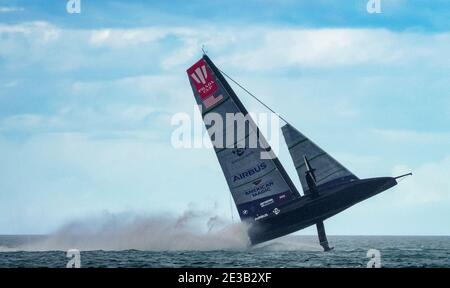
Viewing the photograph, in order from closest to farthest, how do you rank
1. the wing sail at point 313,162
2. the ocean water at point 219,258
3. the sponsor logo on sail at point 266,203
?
the ocean water at point 219,258 < the wing sail at point 313,162 < the sponsor logo on sail at point 266,203

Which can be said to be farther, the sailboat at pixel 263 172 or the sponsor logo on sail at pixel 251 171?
the sponsor logo on sail at pixel 251 171

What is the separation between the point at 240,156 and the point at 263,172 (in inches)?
39.7

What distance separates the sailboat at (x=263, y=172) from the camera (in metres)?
22.5

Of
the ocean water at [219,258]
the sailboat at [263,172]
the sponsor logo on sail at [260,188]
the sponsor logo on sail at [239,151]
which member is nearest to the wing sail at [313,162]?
the sailboat at [263,172]

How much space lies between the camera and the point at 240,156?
2303cm

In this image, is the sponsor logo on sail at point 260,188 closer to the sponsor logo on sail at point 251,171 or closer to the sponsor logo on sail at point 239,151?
the sponsor logo on sail at point 251,171

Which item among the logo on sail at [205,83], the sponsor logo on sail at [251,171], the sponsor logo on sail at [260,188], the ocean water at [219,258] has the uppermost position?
the logo on sail at [205,83]

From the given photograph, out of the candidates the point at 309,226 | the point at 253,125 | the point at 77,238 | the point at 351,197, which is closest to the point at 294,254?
the point at 309,226

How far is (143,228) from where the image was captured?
1043 inches

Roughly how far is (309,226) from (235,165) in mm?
3193

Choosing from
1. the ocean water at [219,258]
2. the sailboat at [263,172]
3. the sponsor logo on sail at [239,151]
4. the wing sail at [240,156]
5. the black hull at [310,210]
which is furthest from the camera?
the sponsor logo on sail at [239,151]
